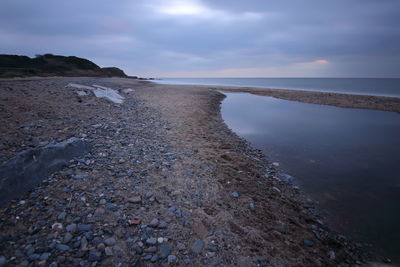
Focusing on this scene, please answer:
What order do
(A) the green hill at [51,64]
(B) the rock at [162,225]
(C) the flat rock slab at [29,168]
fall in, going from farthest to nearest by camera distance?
(A) the green hill at [51,64] < (C) the flat rock slab at [29,168] < (B) the rock at [162,225]

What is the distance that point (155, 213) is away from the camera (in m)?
3.49

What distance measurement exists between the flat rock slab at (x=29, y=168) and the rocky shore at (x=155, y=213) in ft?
0.54

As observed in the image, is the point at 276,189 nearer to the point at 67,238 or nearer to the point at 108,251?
the point at 108,251

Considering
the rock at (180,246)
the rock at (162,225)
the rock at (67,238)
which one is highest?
the rock at (67,238)

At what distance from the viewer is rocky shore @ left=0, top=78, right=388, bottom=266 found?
2.71m

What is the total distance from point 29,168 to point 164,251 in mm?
3208

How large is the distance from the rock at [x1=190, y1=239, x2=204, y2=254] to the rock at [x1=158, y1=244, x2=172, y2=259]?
35 centimetres

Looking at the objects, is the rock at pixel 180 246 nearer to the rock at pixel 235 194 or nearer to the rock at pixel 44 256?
the rock at pixel 44 256

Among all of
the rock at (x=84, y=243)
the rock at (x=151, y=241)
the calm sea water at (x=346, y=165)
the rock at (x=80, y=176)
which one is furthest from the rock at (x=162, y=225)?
the calm sea water at (x=346, y=165)

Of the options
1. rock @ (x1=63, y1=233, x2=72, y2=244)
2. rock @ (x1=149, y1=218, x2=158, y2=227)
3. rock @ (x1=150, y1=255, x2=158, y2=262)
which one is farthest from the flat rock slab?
rock @ (x1=150, y1=255, x2=158, y2=262)

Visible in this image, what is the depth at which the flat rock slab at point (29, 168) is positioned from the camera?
3.39 meters

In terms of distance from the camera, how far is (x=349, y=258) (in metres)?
3.56

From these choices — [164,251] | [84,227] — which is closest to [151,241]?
[164,251]

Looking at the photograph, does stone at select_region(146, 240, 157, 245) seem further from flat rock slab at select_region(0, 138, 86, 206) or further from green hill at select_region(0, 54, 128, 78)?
green hill at select_region(0, 54, 128, 78)
